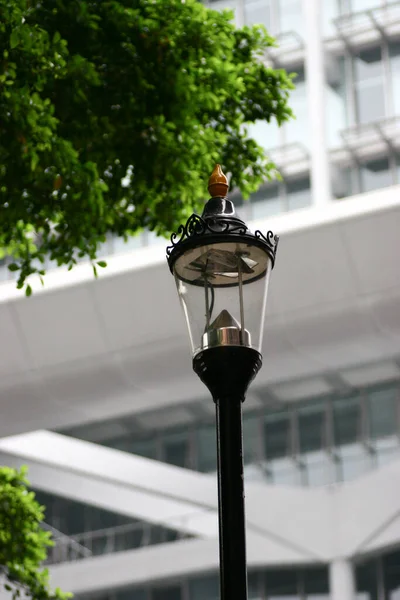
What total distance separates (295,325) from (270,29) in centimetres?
1349

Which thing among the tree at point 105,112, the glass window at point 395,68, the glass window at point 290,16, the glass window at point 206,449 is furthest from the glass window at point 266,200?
the tree at point 105,112

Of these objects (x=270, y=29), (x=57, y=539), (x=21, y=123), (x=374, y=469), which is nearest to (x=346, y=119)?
(x=270, y=29)

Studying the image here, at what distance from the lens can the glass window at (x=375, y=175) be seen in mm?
35875

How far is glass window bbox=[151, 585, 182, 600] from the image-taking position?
38.5 metres

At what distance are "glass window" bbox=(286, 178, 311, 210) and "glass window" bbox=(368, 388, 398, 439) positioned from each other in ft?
19.7

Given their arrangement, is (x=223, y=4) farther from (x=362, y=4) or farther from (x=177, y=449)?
(x=177, y=449)

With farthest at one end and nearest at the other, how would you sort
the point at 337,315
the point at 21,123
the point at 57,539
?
the point at 57,539
the point at 337,315
the point at 21,123

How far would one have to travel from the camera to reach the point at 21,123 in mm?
10734

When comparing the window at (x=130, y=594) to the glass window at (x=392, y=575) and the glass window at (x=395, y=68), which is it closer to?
the glass window at (x=392, y=575)

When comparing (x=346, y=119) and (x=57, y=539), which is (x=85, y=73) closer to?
(x=346, y=119)

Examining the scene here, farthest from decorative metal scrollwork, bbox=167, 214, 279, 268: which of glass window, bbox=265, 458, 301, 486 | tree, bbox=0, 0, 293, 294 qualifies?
glass window, bbox=265, 458, 301, 486

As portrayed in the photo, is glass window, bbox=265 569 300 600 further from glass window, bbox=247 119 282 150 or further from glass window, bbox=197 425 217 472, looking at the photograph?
glass window, bbox=247 119 282 150

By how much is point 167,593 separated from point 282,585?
3885mm

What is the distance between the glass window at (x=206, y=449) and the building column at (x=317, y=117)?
9.64 metres
